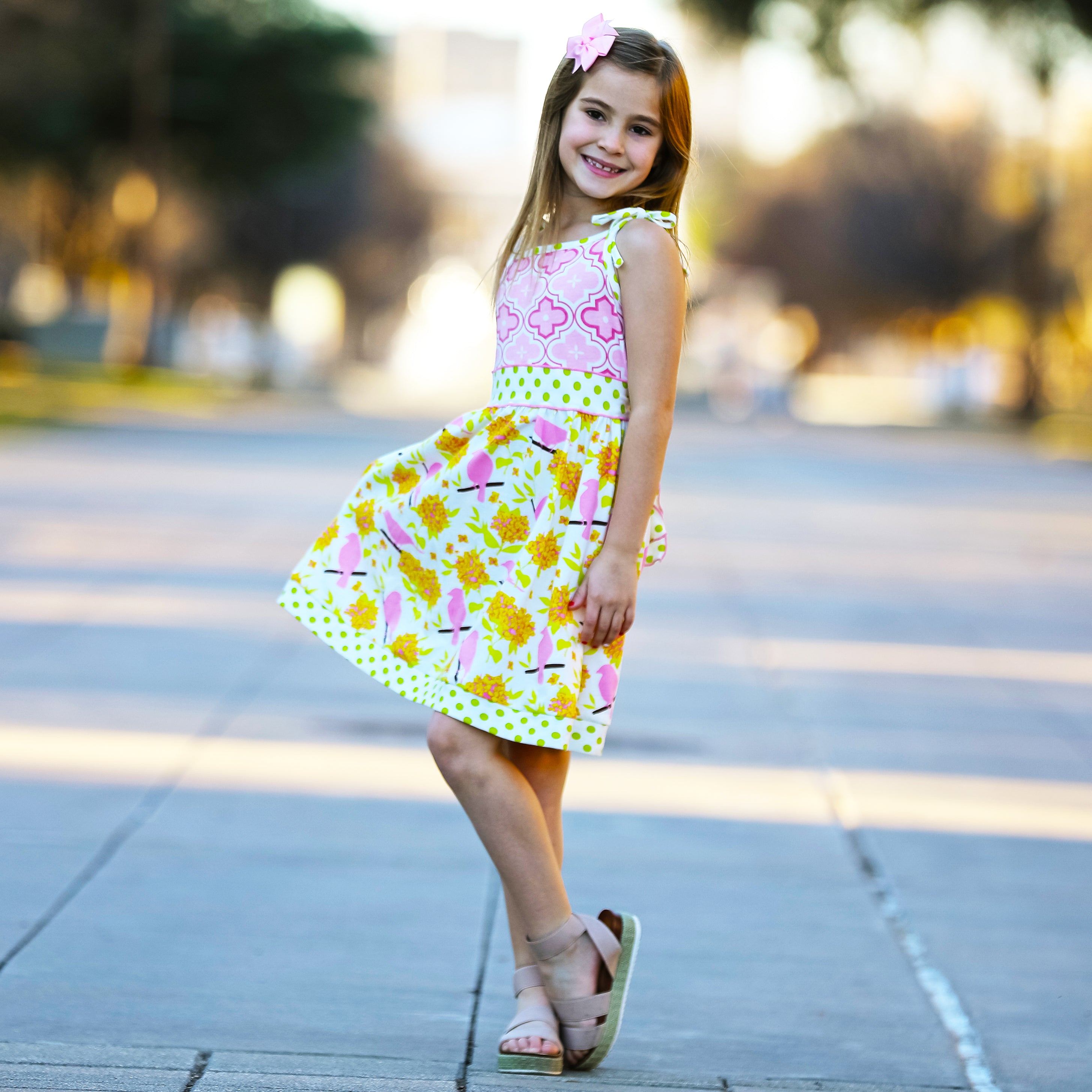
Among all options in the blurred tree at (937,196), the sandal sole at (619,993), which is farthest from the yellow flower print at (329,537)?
the blurred tree at (937,196)

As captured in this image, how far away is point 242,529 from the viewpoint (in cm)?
1188

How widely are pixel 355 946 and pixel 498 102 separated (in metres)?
176

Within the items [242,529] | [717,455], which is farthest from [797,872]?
[717,455]

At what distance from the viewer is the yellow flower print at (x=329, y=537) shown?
3.03 m

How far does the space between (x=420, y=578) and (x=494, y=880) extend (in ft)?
4.69

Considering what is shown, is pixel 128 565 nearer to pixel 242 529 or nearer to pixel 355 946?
pixel 242 529

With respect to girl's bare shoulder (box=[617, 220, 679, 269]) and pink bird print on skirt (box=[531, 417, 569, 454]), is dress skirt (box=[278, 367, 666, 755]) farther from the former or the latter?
girl's bare shoulder (box=[617, 220, 679, 269])

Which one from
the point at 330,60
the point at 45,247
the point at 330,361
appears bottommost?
the point at 330,361

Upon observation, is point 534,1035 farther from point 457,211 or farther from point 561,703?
point 457,211

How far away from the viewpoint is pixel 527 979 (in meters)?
3.06

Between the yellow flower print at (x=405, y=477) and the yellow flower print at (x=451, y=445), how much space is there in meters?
0.06

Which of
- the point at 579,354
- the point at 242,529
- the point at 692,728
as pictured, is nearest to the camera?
the point at 579,354

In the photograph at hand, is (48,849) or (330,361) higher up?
(48,849)

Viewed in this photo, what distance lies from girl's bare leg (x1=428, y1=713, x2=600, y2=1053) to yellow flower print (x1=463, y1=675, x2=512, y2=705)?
0.07 meters
